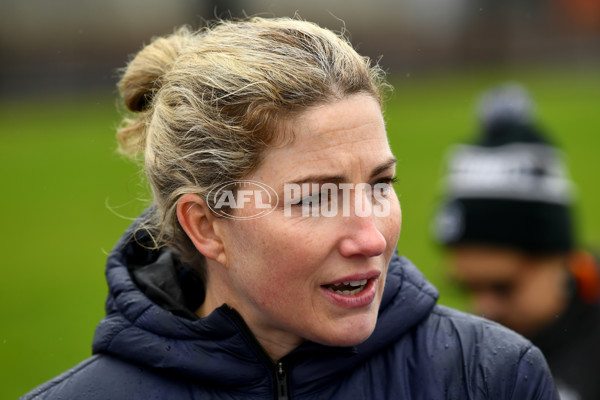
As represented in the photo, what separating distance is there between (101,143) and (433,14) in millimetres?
18556

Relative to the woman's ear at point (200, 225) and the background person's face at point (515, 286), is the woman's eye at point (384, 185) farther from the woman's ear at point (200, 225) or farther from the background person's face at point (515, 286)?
the background person's face at point (515, 286)

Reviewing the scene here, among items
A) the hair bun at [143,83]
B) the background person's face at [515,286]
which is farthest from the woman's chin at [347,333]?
the background person's face at [515,286]

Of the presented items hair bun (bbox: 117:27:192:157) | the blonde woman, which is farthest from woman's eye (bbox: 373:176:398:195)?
hair bun (bbox: 117:27:192:157)

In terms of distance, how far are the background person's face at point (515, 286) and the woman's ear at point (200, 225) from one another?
2.33 metres

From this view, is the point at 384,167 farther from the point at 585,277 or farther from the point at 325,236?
the point at 585,277

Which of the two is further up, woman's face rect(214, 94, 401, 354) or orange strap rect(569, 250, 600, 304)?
woman's face rect(214, 94, 401, 354)

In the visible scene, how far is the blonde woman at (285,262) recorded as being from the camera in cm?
226

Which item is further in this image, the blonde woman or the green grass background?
the green grass background

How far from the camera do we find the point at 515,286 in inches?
176

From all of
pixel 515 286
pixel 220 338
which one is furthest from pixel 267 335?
pixel 515 286

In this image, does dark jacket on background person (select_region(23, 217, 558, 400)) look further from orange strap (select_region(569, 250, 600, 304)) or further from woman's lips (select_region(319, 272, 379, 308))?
orange strap (select_region(569, 250, 600, 304))

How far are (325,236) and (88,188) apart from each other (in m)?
14.9

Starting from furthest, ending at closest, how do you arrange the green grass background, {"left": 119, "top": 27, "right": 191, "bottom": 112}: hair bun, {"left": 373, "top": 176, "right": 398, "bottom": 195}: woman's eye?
the green grass background, {"left": 119, "top": 27, "right": 191, "bottom": 112}: hair bun, {"left": 373, "top": 176, "right": 398, "bottom": 195}: woman's eye

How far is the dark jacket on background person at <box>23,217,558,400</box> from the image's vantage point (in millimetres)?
2352
